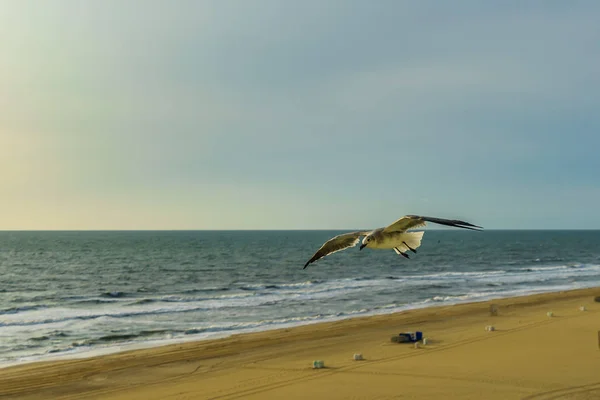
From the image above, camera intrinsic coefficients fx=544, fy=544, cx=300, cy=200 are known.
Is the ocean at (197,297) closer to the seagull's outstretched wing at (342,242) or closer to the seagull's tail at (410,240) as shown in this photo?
the seagull's outstretched wing at (342,242)

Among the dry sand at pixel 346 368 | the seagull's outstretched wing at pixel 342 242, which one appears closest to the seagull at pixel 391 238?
the seagull's outstretched wing at pixel 342 242

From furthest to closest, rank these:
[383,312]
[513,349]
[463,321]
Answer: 1. [383,312]
2. [463,321]
3. [513,349]

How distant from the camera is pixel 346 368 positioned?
15469mm

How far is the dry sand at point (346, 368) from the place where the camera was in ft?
43.4

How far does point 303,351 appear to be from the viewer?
60.6 feet

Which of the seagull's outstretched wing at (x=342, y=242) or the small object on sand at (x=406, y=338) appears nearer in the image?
the seagull's outstretched wing at (x=342, y=242)

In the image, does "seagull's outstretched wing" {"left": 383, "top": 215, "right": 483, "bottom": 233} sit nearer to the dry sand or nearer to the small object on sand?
the dry sand

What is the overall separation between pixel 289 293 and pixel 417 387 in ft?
79.7

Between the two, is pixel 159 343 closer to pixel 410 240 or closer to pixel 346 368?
pixel 346 368

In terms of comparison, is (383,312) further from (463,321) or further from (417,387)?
(417,387)

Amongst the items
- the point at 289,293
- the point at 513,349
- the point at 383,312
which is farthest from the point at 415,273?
the point at 513,349

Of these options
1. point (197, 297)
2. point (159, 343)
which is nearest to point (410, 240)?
point (159, 343)

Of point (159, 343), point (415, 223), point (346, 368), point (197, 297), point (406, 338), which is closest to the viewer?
point (415, 223)

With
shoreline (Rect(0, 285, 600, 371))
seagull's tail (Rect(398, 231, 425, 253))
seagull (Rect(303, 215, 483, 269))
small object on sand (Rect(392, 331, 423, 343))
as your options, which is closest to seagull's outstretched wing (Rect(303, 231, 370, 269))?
seagull (Rect(303, 215, 483, 269))
